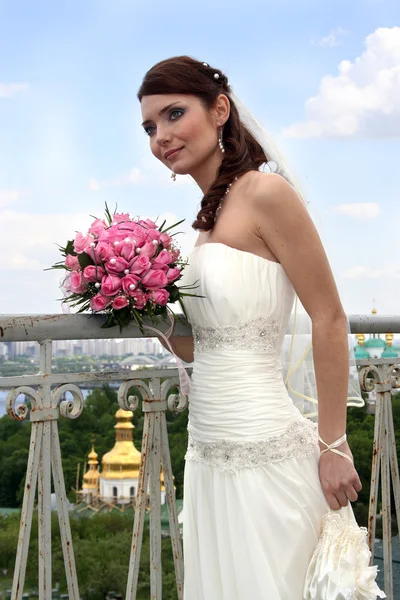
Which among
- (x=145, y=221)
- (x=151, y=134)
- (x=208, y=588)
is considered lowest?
(x=208, y=588)

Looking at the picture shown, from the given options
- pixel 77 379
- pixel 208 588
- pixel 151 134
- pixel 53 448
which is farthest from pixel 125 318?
pixel 208 588

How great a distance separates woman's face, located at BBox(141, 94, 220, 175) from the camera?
221 cm

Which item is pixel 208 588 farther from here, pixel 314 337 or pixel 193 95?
pixel 193 95

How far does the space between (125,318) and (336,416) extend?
2.19ft

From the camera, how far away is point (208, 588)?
2027 millimetres

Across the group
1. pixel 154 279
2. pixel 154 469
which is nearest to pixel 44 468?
pixel 154 469

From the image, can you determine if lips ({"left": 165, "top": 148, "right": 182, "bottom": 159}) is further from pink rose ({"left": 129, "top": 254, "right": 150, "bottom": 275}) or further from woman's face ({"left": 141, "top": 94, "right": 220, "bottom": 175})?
pink rose ({"left": 129, "top": 254, "right": 150, "bottom": 275})

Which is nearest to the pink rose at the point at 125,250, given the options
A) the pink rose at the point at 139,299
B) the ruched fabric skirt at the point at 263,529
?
the pink rose at the point at 139,299

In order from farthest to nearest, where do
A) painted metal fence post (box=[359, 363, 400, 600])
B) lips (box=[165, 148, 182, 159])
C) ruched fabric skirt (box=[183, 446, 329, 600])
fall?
painted metal fence post (box=[359, 363, 400, 600]), lips (box=[165, 148, 182, 159]), ruched fabric skirt (box=[183, 446, 329, 600])

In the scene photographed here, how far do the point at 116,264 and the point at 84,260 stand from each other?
11 centimetres

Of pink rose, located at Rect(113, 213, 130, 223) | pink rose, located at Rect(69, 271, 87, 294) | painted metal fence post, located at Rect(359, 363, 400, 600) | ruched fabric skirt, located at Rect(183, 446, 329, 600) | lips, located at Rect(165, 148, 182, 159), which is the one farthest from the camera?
painted metal fence post, located at Rect(359, 363, 400, 600)

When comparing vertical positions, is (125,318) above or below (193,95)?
below

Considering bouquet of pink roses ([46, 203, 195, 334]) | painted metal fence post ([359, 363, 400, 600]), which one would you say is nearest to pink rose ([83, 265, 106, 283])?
bouquet of pink roses ([46, 203, 195, 334])

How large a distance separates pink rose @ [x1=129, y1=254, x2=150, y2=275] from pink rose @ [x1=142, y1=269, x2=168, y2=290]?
0.02m
